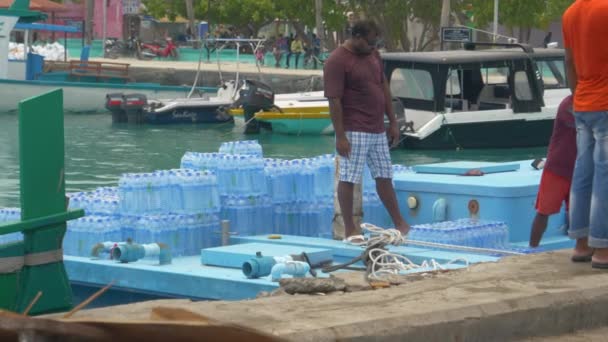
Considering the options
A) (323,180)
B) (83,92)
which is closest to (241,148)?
(323,180)

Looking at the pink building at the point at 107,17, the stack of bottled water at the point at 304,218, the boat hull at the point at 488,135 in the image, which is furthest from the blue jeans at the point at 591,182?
the pink building at the point at 107,17

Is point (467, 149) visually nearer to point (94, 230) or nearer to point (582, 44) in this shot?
point (94, 230)

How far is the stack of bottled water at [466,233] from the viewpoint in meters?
8.34

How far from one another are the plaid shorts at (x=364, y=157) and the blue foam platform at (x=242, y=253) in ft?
2.17

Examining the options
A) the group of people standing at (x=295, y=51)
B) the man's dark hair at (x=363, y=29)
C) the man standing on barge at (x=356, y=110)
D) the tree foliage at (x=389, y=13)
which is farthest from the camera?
the group of people standing at (x=295, y=51)

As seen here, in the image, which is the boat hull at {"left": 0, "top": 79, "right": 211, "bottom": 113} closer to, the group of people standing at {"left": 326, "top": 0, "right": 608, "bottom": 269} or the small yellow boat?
the small yellow boat

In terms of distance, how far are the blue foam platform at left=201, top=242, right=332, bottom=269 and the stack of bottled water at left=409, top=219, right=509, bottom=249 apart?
740 millimetres

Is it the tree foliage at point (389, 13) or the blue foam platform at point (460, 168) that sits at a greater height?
the tree foliage at point (389, 13)

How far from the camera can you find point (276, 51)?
4959 cm

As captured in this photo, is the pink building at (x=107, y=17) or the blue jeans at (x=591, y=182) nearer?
the blue jeans at (x=591, y=182)

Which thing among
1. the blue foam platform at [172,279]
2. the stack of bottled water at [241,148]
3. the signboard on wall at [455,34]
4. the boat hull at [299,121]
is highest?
the signboard on wall at [455,34]

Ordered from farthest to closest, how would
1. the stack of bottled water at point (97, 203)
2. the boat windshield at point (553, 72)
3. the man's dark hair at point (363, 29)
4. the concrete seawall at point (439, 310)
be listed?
the boat windshield at point (553, 72) → the stack of bottled water at point (97, 203) → the man's dark hair at point (363, 29) → the concrete seawall at point (439, 310)

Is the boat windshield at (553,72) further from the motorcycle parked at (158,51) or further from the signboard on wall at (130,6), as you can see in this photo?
the signboard on wall at (130,6)

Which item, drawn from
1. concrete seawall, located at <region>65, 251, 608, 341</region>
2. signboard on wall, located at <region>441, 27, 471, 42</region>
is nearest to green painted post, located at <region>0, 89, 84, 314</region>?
concrete seawall, located at <region>65, 251, 608, 341</region>
